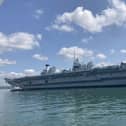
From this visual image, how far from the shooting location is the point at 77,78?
112m

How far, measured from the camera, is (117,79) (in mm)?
97688

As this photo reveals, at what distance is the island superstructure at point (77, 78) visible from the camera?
97812 mm

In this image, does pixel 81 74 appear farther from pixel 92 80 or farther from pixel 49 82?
pixel 49 82

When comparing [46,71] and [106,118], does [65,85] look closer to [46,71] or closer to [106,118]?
[46,71]

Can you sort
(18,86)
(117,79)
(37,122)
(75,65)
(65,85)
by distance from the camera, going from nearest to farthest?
(37,122), (117,79), (65,85), (75,65), (18,86)

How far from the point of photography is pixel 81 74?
110188mm

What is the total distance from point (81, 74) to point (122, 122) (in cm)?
8807

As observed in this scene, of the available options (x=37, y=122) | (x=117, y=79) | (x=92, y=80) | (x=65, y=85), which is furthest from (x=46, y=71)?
(x=37, y=122)

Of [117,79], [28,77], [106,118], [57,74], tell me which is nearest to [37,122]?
[106,118]

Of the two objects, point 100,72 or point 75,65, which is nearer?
point 100,72

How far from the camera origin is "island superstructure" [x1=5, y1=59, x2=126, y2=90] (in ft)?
321

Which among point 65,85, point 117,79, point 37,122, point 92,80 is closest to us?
point 37,122

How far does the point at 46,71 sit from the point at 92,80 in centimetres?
3331

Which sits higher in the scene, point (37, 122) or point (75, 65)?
point (75, 65)
